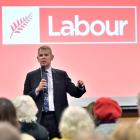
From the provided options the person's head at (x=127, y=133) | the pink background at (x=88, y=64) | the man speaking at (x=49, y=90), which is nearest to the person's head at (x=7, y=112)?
the person's head at (x=127, y=133)

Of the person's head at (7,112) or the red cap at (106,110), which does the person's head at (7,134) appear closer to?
the person's head at (7,112)

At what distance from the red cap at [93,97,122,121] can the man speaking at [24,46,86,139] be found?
3.46 feet

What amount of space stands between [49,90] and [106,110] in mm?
1270

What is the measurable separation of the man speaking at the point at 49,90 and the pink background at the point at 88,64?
2.01ft

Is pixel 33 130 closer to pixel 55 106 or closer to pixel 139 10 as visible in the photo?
pixel 55 106

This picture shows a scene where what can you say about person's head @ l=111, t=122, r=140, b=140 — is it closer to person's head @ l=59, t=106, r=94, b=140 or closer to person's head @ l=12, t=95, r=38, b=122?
person's head @ l=59, t=106, r=94, b=140

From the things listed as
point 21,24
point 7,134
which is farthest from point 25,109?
point 21,24

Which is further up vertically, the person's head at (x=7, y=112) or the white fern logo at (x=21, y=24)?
the white fern logo at (x=21, y=24)

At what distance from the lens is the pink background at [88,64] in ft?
17.3

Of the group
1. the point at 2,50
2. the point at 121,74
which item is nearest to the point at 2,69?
the point at 2,50

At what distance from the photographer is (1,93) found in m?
5.23

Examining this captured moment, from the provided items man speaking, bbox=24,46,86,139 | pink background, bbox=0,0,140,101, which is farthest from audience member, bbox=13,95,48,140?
pink background, bbox=0,0,140,101

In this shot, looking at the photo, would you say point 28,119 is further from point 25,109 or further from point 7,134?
point 7,134

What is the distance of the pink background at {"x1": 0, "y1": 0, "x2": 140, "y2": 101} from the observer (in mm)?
5258
